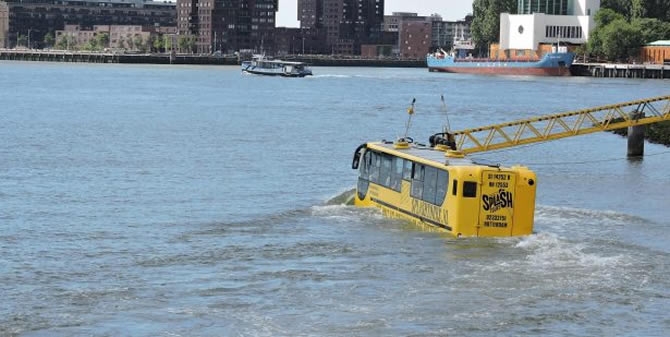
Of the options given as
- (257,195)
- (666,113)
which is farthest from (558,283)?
(666,113)

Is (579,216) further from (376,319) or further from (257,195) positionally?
(376,319)

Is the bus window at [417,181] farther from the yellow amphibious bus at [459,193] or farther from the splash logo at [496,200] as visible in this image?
the splash logo at [496,200]

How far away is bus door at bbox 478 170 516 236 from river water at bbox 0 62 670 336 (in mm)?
332

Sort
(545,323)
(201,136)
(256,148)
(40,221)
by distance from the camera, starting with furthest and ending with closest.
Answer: (201,136)
(256,148)
(40,221)
(545,323)

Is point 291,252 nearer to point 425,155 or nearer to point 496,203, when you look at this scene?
point 496,203

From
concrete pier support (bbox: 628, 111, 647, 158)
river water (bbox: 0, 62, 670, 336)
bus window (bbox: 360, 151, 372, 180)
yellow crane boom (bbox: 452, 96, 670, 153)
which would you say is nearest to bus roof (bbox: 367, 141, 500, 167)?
bus window (bbox: 360, 151, 372, 180)

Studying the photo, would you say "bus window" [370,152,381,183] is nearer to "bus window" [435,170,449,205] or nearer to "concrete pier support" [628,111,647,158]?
"bus window" [435,170,449,205]

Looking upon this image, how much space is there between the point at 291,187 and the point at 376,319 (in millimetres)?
21933

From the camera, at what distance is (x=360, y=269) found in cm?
3111

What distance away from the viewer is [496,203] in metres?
33.4

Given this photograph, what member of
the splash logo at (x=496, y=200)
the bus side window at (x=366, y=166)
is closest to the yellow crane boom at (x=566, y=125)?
the bus side window at (x=366, y=166)

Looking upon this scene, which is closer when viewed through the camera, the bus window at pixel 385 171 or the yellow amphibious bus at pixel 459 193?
the yellow amphibious bus at pixel 459 193

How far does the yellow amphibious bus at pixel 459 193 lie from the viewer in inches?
1308

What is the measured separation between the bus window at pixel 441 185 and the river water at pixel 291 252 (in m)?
0.91
